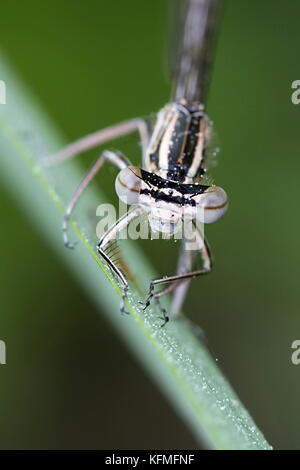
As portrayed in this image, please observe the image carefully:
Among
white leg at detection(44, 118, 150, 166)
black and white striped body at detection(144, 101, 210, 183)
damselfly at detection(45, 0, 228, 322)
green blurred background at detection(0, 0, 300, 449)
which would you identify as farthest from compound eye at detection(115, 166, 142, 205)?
green blurred background at detection(0, 0, 300, 449)

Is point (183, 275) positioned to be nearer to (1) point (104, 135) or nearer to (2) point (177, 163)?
(2) point (177, 163)

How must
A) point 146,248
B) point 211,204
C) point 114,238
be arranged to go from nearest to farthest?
point 114,238 < point 211,204 < point 146,248

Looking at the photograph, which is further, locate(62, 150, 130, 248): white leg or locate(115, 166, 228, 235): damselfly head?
locate(62, 150, 130, 248): white leg

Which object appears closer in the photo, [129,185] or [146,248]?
[129,185]

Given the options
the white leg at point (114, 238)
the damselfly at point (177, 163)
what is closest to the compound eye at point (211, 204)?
the damselfly at point (177, 163)

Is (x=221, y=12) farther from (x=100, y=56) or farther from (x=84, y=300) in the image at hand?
(x=84, y=300)

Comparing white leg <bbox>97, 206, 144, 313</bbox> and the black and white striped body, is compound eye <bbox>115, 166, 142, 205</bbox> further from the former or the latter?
the black and white striped body

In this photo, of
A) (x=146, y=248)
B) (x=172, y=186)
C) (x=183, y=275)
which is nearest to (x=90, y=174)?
(x=172, y=186)

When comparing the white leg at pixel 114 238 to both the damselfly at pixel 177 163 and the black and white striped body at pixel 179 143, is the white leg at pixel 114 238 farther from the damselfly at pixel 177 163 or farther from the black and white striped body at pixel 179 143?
the black and white striped body at pixel 179 143
